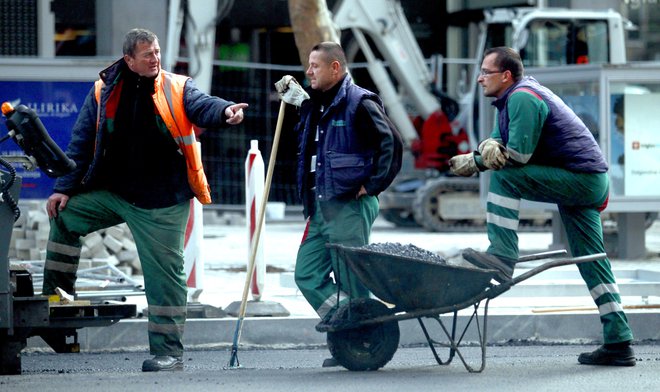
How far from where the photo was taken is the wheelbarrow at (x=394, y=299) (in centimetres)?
737

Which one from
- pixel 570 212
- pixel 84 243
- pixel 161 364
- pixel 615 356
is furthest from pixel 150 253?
pixel 84 243

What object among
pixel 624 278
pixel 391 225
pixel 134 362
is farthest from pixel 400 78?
pixel 134 362

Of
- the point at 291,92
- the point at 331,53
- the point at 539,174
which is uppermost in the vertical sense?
the point at 331,53

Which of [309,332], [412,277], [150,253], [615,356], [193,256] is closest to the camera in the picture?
[412,277]

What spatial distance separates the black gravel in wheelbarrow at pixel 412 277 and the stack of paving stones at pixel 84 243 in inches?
229

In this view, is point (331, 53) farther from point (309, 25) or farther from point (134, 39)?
point (309, 25)

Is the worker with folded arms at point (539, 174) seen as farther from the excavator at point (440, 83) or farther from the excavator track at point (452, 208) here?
the excavator track at point (452, 208)

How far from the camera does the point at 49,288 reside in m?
7.80

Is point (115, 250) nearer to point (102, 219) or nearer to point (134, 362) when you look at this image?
point (134, 362)

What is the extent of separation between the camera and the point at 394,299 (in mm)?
7496

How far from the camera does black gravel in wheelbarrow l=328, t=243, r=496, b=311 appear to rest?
24.1 ft

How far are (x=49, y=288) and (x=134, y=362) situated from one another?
114 centimetres

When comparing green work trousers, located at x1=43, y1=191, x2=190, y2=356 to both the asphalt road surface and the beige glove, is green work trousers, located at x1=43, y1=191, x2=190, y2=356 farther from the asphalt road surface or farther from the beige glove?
the beige glove

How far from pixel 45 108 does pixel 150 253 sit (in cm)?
507
